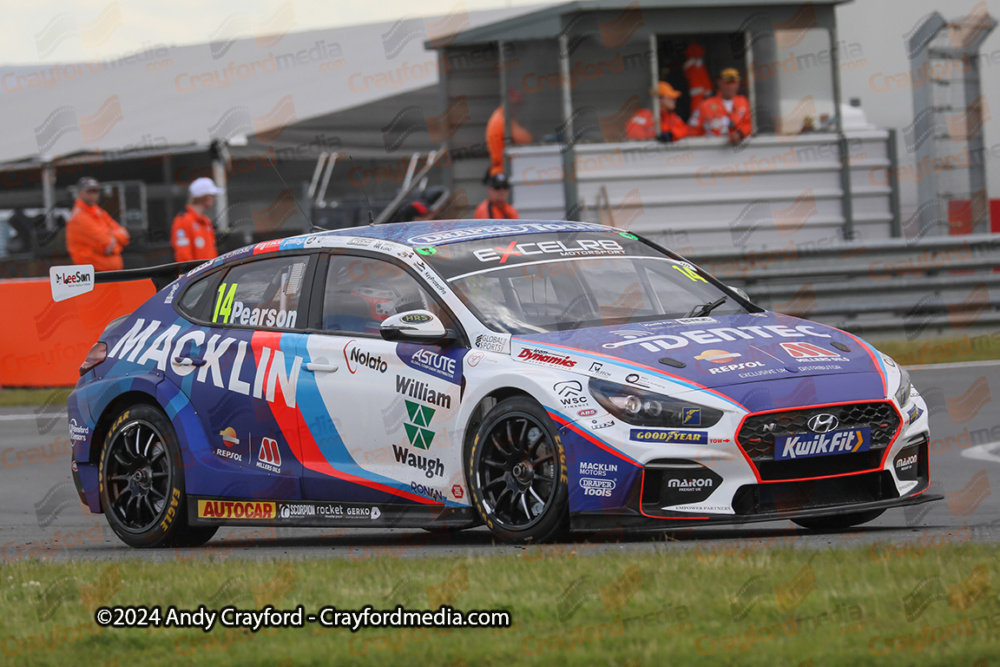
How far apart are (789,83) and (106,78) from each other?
13095 mm

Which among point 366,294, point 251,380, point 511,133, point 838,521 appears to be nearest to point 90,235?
point 511,133

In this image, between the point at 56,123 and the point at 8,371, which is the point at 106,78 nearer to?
the point at 56,123

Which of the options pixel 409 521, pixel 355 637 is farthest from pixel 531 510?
pixel 355 637

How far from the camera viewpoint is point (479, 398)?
6.51 metres

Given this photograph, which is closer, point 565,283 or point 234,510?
point 565,283

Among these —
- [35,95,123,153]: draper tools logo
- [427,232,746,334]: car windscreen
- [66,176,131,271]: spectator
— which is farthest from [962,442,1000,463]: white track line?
[35,95,123,153]: draper tools logo

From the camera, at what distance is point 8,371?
1554cm

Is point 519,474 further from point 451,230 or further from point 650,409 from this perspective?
point 451,230

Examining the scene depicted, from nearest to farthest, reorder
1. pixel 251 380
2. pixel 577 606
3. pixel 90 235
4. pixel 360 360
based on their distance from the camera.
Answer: pixel 577 606 → pixel 360 360 → pixel 251 380 → pixel 90 235

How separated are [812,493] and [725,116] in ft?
38.0

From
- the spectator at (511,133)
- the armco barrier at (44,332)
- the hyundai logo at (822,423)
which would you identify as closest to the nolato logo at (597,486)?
the hyundai logo at (822,423)

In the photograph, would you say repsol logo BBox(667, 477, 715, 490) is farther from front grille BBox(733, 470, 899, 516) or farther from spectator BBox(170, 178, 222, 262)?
spectator BBox(170, 178, 222, 262)

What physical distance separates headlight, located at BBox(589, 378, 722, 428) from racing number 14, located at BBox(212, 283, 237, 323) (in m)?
2.55

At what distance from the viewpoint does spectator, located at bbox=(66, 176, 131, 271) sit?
51.7ft
